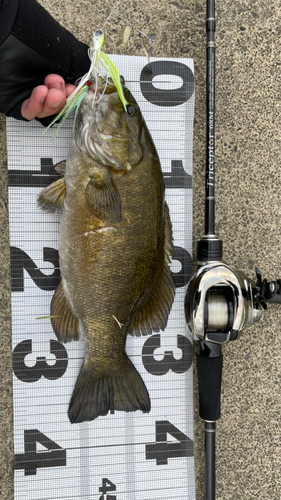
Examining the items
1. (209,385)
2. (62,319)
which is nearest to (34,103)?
(62,319)

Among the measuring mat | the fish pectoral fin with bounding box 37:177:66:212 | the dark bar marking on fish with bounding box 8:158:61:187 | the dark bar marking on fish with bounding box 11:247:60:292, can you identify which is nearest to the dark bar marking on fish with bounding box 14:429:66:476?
the measuring mat

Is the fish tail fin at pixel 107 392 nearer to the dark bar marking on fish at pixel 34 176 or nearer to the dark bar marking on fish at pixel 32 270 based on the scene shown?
the dark bar marking on fish at pixel 32 270

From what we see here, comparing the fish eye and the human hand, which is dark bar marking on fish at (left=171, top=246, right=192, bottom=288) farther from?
the human hand

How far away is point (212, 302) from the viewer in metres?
1.48

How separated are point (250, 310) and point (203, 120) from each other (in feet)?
2.94

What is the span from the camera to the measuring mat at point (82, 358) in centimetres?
164

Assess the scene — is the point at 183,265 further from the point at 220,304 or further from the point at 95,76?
the point at 95,76

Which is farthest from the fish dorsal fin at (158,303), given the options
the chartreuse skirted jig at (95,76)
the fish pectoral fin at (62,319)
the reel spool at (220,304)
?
the chartreuse skirted jig at (95,76)

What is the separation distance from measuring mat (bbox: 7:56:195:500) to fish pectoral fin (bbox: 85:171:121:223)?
1.14 feet

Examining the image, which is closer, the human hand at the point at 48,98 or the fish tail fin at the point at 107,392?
the human hand at the point at 48,98

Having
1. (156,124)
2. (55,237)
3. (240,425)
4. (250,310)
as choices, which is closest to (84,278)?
(55,237)

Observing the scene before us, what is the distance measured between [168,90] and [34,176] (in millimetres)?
719

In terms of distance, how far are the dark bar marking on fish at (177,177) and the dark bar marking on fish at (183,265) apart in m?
0.29

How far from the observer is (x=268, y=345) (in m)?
1.82
